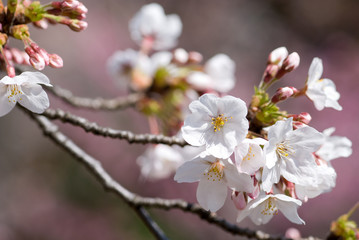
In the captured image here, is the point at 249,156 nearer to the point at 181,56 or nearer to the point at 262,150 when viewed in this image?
the point at 262,150

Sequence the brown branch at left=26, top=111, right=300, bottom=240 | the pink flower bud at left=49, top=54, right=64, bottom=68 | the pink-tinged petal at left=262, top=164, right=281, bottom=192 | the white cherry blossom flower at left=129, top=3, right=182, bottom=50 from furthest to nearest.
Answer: the white cherry blossom flower at left=129, top=3, right=182, bottom=50, the brown branch at left=26, top=111, right=300, bottom=240, the pink flower bud at left=49, top=54, right=64, bottom=68, the pink-tinged petal at left=262, top=164, right=281, bottom=192

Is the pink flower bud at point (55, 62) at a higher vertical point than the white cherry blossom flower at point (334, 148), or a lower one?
lower

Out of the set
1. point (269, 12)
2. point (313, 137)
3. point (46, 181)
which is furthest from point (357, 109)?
point (313, 137)

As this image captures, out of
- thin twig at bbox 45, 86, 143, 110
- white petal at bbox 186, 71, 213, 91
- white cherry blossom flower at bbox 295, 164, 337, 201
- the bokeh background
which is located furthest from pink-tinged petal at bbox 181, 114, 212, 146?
the bokeh background

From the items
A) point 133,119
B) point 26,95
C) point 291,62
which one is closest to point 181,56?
point 291,62

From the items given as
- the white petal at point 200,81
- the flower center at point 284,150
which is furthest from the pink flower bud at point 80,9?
the white petal at point 200,81

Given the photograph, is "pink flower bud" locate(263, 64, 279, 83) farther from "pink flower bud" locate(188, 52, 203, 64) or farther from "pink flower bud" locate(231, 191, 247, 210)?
"pink flower bud" locate(188, 52, 203, 64)

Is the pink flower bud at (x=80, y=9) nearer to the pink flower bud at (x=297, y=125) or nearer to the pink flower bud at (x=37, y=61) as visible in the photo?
the pink flower bud at (x=37, y=61)
